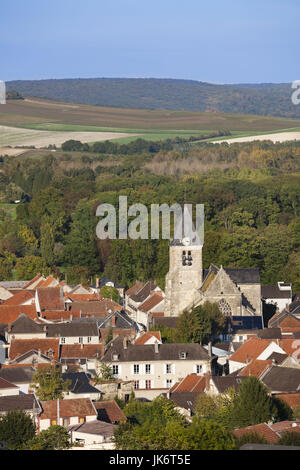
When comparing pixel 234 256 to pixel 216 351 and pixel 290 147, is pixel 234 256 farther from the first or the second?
pixel 290 147

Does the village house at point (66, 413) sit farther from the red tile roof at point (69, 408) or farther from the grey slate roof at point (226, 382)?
the grey slate roof at point (226, 382)

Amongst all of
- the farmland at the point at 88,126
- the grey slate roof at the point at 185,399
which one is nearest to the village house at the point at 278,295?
the grey slate roof at the point at 185,399

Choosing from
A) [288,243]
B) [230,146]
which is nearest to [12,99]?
[230,146]

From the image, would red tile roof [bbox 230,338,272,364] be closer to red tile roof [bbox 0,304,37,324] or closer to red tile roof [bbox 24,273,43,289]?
red tile roof [bbox 0,304,37,324]

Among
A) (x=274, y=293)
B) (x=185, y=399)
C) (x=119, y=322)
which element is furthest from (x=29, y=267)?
(x=185, y=399)

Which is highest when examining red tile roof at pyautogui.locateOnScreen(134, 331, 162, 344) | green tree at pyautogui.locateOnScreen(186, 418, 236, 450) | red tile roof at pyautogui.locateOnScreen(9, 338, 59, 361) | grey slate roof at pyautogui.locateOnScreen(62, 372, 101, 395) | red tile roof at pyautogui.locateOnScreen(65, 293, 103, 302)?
green tree at pyautogui.locateOnScreen(186, 418, 236, 450)

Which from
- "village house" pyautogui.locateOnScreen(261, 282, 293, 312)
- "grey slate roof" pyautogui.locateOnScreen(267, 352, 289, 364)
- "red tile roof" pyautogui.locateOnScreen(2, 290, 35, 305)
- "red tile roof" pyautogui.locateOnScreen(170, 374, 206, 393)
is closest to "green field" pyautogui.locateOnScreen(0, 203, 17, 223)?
"red tile roof" pyautogui.locateOnScreen(2, 290, 35, 305)
